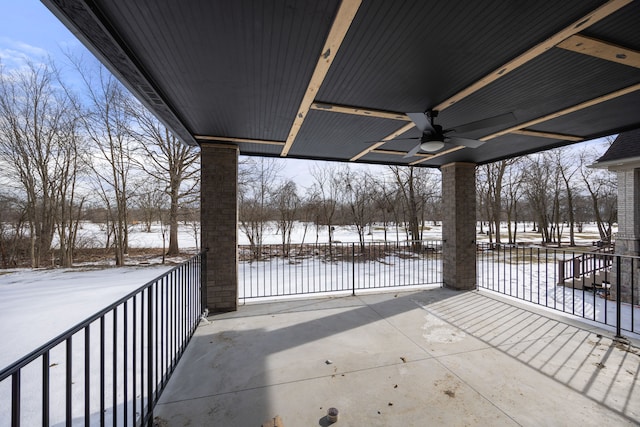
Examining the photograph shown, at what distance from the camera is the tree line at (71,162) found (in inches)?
314

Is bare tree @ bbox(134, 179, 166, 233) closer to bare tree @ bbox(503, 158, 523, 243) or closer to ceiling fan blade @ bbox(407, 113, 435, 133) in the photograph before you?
ceiling fan blade @ bbox(407, 113, 435, 133)

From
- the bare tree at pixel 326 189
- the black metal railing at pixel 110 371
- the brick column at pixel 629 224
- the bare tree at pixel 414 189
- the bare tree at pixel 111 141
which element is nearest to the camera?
the black metal railing at pixel 110 371

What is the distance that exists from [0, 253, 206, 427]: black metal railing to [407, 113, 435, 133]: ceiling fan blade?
9.35ft

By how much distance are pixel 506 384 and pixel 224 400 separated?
2.52 meters

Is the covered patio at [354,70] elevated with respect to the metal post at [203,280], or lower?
elevated

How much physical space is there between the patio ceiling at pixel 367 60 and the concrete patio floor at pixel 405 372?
2590 millimetres

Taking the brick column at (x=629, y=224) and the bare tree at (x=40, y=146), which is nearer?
the brick column at (x=629, y=224)

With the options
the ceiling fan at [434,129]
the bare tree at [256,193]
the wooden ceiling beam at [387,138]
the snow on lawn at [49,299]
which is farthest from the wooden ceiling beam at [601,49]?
the bare tree at [256,193]

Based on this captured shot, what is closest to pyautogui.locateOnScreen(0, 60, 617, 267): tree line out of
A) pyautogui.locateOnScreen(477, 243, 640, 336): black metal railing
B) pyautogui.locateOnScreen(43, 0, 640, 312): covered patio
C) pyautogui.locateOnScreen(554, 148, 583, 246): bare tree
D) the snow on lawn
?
the snow on lawn

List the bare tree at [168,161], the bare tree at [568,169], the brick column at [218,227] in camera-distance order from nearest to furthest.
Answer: the brick column at [218,227] → the bare tree at [168,161] → the bare tree at [568,169]

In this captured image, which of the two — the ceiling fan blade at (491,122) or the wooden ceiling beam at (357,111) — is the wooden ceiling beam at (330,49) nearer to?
the wooden ceiling beam at (357,111)

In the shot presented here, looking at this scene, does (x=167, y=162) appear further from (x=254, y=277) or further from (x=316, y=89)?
(x=316, y=89)

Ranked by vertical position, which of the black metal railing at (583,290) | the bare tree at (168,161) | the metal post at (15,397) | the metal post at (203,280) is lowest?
the black metal railing at (583,290)

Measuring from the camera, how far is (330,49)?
184 cm
